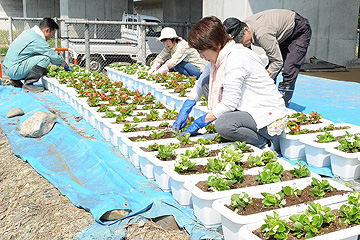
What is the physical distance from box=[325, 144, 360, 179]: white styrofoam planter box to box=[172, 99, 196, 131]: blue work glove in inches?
45.9

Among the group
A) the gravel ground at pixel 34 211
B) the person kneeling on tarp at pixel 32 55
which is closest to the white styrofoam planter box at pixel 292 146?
the gravel ground at pixel 34 211

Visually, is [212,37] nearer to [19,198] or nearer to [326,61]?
[19,198]

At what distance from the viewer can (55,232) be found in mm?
2521

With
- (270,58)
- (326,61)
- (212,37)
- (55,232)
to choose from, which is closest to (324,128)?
(270,58)

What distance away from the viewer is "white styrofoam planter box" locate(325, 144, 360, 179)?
292 centimetres

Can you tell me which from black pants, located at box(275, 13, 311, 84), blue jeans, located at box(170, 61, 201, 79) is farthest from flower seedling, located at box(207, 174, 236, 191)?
blue jeans, located at box(170, 61, 201, 79)

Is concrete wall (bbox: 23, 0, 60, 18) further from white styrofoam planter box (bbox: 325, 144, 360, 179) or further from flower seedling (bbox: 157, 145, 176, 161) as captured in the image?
white styrofoam planter box (bbox: 325, 144, 360, 179)

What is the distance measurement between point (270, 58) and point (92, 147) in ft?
6.59

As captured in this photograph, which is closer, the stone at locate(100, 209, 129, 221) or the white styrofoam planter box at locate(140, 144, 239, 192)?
the stone at locate(100, 209, 129, 221)

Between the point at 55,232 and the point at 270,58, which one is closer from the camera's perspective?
the point at 55,232

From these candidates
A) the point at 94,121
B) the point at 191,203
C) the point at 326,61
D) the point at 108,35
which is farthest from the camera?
the point at 108,35

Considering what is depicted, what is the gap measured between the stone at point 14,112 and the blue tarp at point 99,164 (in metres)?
0.07

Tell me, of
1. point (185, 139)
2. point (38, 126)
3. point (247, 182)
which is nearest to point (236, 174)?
point (247, 182)

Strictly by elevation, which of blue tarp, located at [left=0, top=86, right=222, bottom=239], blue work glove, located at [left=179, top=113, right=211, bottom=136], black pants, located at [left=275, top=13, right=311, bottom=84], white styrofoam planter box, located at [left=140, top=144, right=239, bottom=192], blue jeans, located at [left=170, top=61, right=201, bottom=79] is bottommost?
blue tarp, located at [left=0, top=86, right=222, bottom=239]
